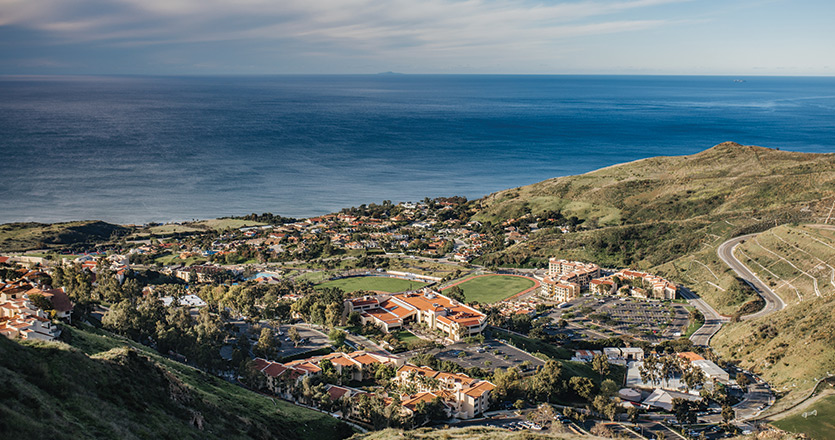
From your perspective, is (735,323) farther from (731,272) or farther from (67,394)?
(67,394)

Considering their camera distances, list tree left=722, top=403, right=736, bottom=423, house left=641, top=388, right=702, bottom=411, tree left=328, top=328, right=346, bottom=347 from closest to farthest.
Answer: tree left=722, top=403, right=736, bottom=423
house left=641, top=388, right=702, bottom=411
tree left=328, top=328, right=346, bottom=347

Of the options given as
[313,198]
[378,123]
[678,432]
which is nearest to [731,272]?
[678,432]

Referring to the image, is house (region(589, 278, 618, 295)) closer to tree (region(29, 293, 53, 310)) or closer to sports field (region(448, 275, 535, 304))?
sports field (region(448, 275, 535, 304))

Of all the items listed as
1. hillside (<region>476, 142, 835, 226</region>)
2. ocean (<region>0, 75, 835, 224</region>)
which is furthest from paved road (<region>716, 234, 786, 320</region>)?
ocean (<region>0, 75, 835, 224</region>)

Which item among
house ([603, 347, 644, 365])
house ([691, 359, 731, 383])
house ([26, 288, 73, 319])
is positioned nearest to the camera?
house ([26, 288, 73, 319])

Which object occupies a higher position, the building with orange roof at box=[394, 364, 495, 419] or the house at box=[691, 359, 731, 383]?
the building with orange roof at box=[394, 364, 495, 419]

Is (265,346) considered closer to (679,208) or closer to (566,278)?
(566,278)

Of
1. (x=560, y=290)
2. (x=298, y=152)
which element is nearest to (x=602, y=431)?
(x=560, y=290)
